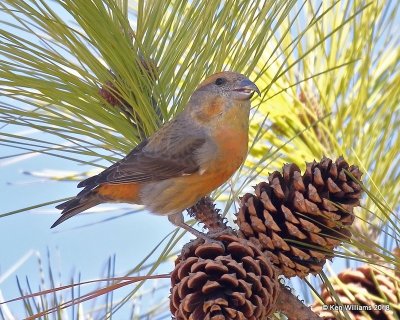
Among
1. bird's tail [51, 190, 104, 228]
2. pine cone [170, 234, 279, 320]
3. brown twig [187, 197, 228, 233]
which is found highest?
bird's tail [51, 190, 104, 228]

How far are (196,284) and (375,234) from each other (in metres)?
0.96

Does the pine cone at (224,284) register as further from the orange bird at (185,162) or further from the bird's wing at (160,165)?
the bird's wing at (160,165)

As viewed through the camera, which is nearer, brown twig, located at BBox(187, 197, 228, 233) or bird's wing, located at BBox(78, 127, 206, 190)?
brown twig, located at BBox(187, 197, 228, 233)

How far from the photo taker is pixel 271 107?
254 centimetres

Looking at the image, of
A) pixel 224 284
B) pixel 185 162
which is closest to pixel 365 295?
pixel 224 284

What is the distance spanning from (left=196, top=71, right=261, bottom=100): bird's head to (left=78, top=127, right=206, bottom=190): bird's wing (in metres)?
0.22

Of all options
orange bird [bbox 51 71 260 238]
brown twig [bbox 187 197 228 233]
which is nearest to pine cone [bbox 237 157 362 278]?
brown twig [bbox 187 197 228 233]

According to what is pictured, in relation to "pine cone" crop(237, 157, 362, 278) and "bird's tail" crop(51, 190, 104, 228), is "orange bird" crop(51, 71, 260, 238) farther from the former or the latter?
"pine cone" crop(237, 157, 362, 278)

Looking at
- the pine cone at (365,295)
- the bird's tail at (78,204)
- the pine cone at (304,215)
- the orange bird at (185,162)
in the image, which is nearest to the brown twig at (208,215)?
the orange bird at (185,162)

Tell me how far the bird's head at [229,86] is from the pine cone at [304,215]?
0.48m

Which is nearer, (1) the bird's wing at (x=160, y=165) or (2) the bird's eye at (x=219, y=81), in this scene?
(2) the bird's eye at (x=219, y=81)

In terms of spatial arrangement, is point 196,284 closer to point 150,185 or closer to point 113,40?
point 113,40

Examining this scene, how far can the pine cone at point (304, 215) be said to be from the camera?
1.66 m

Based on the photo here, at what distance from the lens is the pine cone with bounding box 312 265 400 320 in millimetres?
1950
